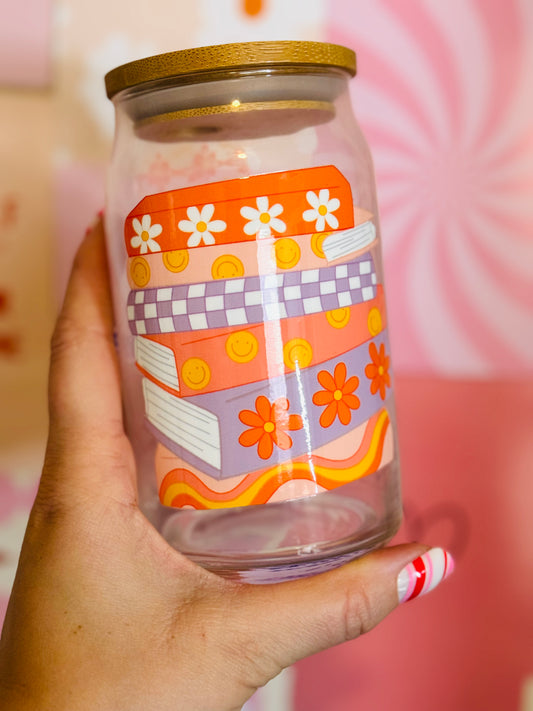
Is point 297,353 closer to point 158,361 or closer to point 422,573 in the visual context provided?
point 158,361

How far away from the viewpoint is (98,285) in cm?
77

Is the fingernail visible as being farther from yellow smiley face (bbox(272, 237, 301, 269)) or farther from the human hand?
yellow smiley face (bbox(272, 237, 301, 269))

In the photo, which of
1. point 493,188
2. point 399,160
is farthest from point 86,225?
point 493,188

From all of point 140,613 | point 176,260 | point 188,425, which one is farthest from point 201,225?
point 140,613

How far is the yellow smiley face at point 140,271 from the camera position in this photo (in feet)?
2.09

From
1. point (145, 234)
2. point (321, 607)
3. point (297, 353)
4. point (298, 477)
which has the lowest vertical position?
point (321, 607)

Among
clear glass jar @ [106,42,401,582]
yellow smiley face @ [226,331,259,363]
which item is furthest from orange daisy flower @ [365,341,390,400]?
yellow smiley face @ [226,331,259,363]

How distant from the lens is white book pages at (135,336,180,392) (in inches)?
24.8

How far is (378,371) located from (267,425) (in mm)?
115

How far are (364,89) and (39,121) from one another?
388 millimetres

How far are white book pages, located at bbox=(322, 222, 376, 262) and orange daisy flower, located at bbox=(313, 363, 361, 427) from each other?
0.09 m

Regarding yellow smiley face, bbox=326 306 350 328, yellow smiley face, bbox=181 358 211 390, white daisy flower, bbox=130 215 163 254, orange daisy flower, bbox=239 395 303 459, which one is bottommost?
orange daisy flower, bbox=239 395 303 459

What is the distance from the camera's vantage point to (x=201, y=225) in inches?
23.7

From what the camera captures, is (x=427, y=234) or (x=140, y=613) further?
(x=427, y=234)
